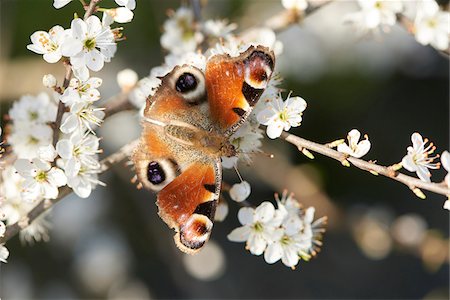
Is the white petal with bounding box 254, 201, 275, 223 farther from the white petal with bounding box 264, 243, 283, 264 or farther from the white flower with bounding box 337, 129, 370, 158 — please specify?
the white flower with bounding box 337, 129, 370, 158

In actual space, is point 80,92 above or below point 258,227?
above

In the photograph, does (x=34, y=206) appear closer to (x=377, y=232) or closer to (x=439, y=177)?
(x=377, y=232)

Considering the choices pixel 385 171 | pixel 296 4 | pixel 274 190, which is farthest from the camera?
pixel 274 190

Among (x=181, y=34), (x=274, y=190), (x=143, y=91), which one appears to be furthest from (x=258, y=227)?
(x=274, y=190)

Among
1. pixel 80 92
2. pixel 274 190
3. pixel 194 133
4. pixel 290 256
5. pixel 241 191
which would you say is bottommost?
pixel 274 190

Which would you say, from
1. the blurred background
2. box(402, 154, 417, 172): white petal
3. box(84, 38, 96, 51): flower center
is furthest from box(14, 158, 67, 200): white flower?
the blurred background

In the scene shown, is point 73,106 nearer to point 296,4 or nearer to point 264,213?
point 264,213
